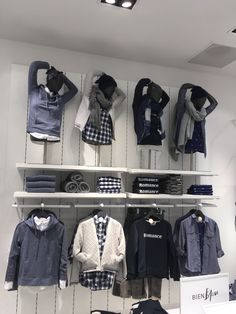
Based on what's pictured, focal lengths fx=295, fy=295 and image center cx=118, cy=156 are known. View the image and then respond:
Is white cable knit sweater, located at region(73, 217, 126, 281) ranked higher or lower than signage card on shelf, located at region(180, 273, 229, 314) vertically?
higher

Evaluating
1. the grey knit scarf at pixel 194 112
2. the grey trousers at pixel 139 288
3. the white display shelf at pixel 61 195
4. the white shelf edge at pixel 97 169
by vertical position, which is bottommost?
the grey trousers at pixel 139 288

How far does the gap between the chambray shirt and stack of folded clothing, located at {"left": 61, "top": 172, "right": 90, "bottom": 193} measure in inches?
39.3

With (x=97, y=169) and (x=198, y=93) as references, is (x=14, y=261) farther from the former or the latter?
(x=198, y=93)

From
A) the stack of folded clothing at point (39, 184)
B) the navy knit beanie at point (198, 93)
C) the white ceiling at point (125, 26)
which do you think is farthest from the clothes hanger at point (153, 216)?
the white ceiling at point (125, 26)

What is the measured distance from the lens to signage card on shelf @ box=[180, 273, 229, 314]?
2.41 metres

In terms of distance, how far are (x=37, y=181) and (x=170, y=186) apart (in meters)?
1.20

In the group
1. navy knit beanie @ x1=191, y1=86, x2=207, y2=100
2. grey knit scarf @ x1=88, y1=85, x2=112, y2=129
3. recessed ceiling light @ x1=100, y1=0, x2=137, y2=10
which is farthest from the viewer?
navy knit beanie @ x1=191, y1=86, x2=207, y2=100

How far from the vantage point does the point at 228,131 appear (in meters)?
3.39

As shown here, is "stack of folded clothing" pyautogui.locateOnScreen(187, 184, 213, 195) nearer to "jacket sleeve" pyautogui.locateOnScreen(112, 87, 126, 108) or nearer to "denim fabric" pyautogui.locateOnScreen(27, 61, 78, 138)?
"jacket sleeve" pyautogui.locateOnScreen(112, 87, 126, 108)


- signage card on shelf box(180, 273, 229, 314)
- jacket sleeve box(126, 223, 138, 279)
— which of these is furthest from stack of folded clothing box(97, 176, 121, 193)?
signage card on shelf box(180, 273, 229, 314)

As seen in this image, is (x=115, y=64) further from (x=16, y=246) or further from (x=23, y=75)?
(x=16, y=246)

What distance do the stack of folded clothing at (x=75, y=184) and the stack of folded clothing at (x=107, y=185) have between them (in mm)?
106

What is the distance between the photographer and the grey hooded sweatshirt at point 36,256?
2232mm

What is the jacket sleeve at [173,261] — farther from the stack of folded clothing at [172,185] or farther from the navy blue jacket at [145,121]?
the navy blue jacket at [145,121]
